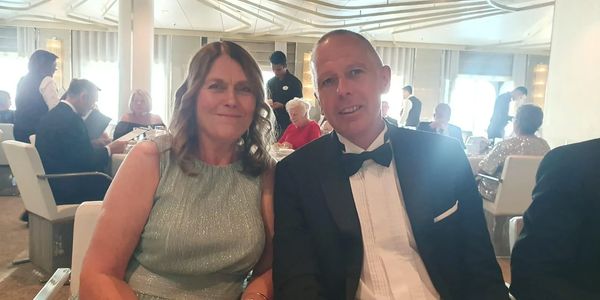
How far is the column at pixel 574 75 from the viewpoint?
13.8 feet

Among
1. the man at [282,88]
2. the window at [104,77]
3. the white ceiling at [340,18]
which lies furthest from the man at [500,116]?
the window at [104,77]

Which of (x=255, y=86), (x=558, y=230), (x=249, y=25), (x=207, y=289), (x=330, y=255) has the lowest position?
(x=207, y=289)

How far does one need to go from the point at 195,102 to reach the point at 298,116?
3.29m

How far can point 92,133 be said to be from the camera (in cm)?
390

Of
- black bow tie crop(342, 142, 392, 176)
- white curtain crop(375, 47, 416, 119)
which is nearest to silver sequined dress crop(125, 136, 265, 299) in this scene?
black bow tie crop(342, 142, 392, 176)

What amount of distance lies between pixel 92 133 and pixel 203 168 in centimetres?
301

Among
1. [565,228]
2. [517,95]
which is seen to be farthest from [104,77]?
[565,228]

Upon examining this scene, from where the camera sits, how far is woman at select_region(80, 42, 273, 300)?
Answer: 1216 millimetres

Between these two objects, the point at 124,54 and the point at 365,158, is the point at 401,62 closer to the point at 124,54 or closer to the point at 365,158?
the point at 124,54

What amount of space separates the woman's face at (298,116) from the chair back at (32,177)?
2491 millimetres

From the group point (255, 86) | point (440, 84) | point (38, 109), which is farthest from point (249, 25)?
point (255, 86)

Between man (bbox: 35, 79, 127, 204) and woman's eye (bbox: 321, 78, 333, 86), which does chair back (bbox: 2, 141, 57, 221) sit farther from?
woman's eye (bbox: 321, 78, 333, 86)

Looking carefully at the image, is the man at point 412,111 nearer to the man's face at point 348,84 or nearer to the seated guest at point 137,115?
the seated guest at point 137,115

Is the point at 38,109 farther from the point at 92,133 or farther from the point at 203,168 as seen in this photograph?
the point at 203,168
